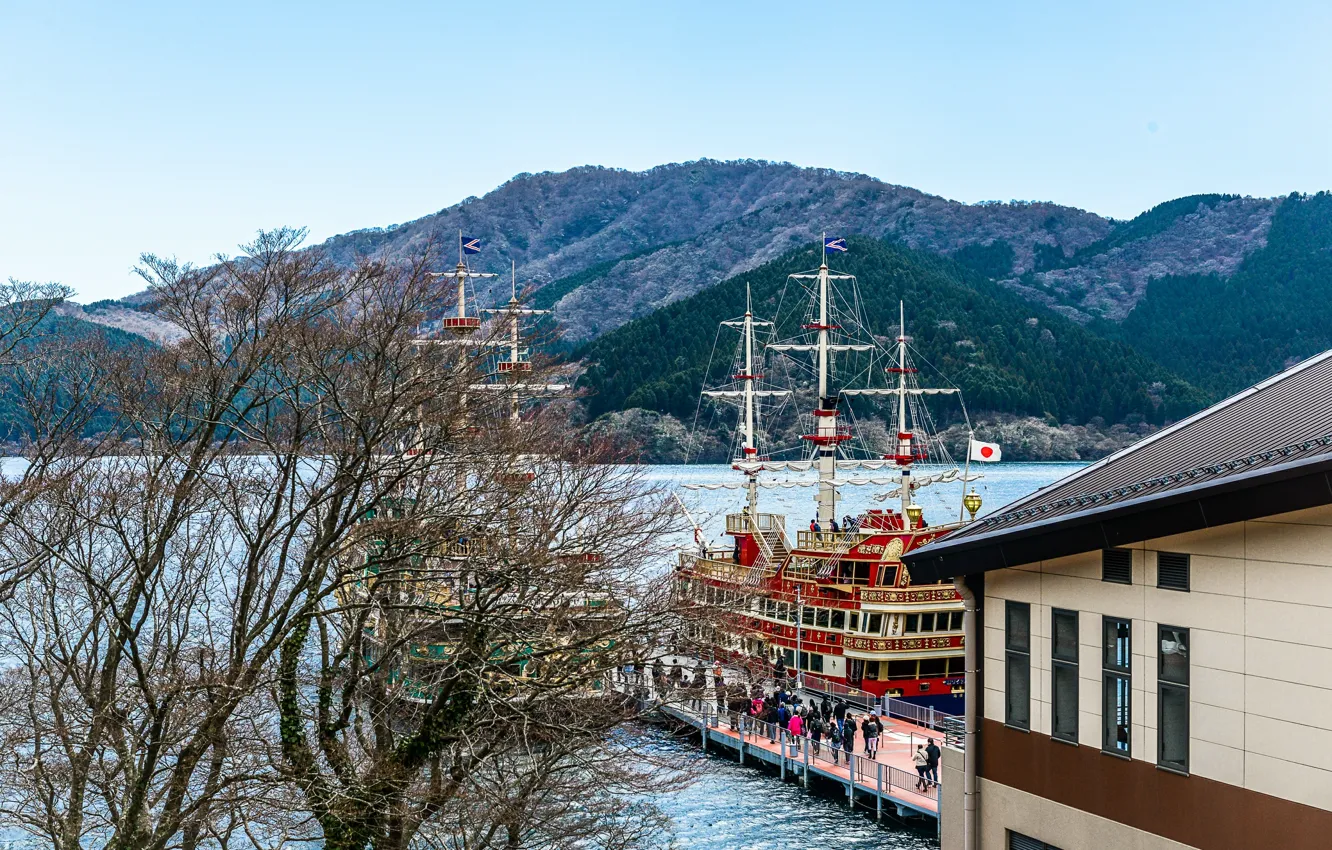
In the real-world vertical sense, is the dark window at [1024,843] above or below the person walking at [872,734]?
above

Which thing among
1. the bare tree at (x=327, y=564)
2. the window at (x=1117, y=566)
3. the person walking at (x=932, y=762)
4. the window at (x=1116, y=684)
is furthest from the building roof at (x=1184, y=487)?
the person walking at (x=932, y=762)

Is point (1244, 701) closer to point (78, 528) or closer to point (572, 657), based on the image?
point (572, 657)

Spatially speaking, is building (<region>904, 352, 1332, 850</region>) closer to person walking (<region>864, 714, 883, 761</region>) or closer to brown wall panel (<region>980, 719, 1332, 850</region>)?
brown wall panel (<region>980, 719, 1332, 850</region>)

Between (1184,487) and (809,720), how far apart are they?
3434 cm

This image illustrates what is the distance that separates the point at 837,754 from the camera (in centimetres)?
4259

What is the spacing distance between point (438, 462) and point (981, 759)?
939 cm

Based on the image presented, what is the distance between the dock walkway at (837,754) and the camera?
126ft

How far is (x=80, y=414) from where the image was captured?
2255 centimetres

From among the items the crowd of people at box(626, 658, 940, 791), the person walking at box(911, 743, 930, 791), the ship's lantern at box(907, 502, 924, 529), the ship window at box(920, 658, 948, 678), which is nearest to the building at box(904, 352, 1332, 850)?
the crowd of people at box(626, 658, 940, 791)

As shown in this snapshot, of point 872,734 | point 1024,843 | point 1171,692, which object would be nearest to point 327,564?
point 1024,843

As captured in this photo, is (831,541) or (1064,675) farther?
(831,541)

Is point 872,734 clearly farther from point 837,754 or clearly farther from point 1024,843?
point 1024,843

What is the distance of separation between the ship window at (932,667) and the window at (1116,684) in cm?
3897

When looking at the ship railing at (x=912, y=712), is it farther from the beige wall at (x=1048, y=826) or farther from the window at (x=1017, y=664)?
the window at (x=1017, y=664)
